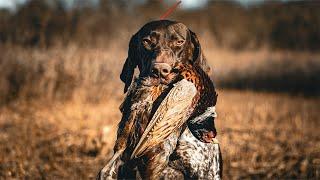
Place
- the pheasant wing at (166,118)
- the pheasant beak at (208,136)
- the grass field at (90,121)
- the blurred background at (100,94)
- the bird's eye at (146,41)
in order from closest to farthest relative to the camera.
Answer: the pheasant wing at (166,118), the bird's eye at (146,41), the pheasant beak at (208,136), the grass field at (90,121), the blurred background at (100,94)

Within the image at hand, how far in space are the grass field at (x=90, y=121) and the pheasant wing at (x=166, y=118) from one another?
3.99m

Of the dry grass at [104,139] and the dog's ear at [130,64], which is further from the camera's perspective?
the dry grass at [104,139]

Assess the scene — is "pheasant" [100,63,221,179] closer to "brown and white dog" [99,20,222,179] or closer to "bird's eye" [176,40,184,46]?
"brown and white dog" [99,20,222,179]

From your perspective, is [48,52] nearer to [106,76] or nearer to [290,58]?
[106,76]

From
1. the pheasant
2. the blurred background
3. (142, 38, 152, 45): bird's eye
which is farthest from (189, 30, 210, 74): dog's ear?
the blurred background

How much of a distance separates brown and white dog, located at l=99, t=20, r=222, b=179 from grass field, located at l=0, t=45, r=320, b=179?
372cm

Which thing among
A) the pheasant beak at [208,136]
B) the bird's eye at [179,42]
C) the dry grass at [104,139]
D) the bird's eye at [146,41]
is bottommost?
the dry grass at [104,139]

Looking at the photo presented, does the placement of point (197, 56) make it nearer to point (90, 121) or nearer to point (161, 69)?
point (161, 69)

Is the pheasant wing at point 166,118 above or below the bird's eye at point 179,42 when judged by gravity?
below

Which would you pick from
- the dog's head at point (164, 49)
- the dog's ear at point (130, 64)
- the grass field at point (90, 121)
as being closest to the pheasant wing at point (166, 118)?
the dog's head at point (164, 49)

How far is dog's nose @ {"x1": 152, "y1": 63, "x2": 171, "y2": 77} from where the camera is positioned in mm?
2549

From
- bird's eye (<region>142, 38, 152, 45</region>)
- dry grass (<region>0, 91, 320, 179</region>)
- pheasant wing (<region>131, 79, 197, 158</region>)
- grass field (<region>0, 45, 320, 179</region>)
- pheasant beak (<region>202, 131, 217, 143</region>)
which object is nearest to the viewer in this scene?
pheasant wing (<region>131, 79, 197, 158</region>)

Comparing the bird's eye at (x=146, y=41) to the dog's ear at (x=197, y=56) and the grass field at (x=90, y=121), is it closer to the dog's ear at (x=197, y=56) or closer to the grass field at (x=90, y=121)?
the dog's ear at (x=197, y=56)

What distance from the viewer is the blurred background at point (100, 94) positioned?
23.6ft
